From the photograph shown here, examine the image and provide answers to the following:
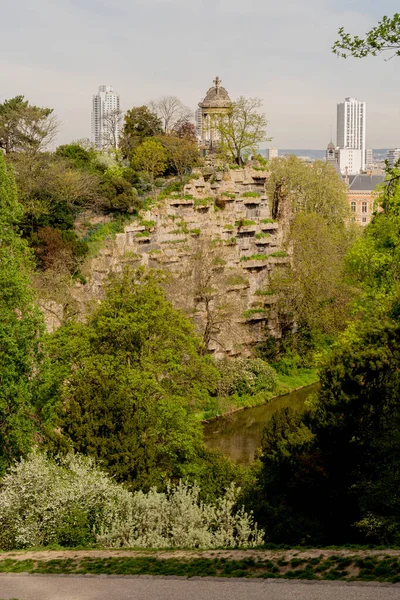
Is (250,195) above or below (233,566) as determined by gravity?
above

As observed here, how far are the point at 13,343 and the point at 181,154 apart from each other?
1248 inches

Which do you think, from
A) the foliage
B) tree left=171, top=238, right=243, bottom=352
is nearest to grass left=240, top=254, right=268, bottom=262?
tree left=171, top=238, right=243, bottom=352

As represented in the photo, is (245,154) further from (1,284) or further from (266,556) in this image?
(266,556)

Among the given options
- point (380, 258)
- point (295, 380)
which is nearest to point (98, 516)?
point (380, 258)

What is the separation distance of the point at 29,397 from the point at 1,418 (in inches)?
42.3

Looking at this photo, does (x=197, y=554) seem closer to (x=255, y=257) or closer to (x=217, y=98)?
(x=255, y=257)

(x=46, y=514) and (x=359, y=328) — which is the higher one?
(x=359, y=328)

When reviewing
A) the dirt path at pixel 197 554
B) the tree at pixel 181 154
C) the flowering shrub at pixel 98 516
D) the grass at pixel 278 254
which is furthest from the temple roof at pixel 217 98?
the dirt path at pixel 197 554

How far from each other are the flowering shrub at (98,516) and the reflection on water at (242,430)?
1464 centimetres

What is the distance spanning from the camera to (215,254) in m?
50.8

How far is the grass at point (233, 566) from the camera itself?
53.4ft

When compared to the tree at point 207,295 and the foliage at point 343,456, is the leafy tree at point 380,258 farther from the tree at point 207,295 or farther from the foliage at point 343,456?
the tree at point 207,295

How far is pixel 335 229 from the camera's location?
6644cm

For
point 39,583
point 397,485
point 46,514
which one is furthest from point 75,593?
point 397,485
